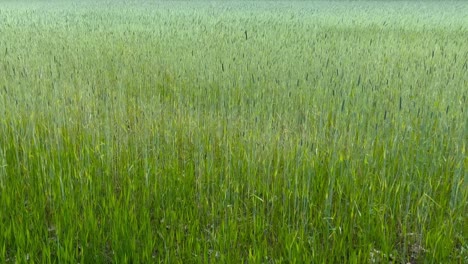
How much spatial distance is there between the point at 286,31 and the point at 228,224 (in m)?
7.29

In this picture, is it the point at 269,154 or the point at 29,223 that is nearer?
the point at 29,223

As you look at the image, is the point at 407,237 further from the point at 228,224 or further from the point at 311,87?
the point at 311,87

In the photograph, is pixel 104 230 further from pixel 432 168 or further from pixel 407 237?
pixel 432 168

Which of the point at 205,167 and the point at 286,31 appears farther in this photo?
the point at 286,31

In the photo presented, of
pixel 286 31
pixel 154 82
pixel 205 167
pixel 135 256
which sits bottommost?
pixel 135 256

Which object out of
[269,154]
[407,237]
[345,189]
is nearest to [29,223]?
[269,154]

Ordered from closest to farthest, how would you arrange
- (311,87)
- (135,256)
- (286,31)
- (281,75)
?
1. (135,256)
2. (311,87)
3. (281,75)
4. (286,31)

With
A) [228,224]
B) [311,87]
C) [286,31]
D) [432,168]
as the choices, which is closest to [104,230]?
[228,224]

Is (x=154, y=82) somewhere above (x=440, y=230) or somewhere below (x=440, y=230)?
above

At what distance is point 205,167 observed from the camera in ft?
10.5

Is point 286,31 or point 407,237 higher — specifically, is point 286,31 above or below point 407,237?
above

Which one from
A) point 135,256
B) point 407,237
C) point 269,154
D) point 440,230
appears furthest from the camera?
point 269,154

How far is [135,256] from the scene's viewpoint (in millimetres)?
2252

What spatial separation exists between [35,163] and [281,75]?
3.06 m
